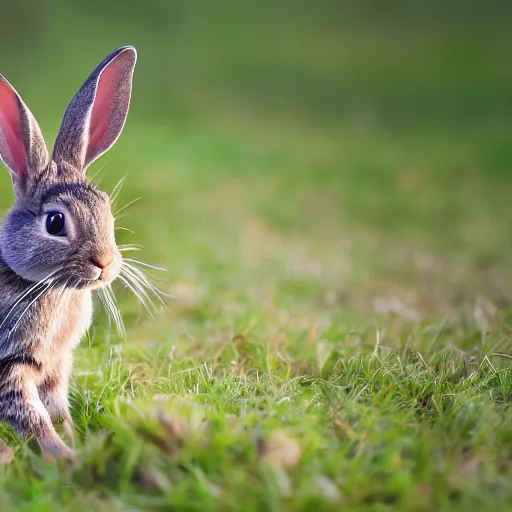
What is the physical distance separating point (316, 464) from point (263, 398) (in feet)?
2.57

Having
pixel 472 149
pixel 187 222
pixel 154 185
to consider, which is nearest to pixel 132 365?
pixel 187 222

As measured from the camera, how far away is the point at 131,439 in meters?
2.96

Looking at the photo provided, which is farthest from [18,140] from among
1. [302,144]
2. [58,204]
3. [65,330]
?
[302,144]

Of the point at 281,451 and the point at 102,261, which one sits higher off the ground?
the point at 102,261

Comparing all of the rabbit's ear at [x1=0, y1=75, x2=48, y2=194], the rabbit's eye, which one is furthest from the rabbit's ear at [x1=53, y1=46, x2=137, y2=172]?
the rabbit's eye

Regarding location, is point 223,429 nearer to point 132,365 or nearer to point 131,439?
point 131,439

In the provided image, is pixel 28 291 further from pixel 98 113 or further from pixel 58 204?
pixel 98 113

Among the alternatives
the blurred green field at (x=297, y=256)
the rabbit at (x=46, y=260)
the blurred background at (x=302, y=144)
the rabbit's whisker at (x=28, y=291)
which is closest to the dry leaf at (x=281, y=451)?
the blurred green field at (x=297, y=256)

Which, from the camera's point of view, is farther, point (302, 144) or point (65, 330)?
point (302, 144)

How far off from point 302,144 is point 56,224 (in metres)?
10.7

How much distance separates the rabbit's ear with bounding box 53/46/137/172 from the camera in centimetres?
402

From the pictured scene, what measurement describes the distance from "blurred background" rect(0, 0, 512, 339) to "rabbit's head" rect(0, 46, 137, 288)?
151 centimetres

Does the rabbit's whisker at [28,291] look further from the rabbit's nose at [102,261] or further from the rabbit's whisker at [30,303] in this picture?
the rabbit's nose at [102,261]

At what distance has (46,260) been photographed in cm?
369
